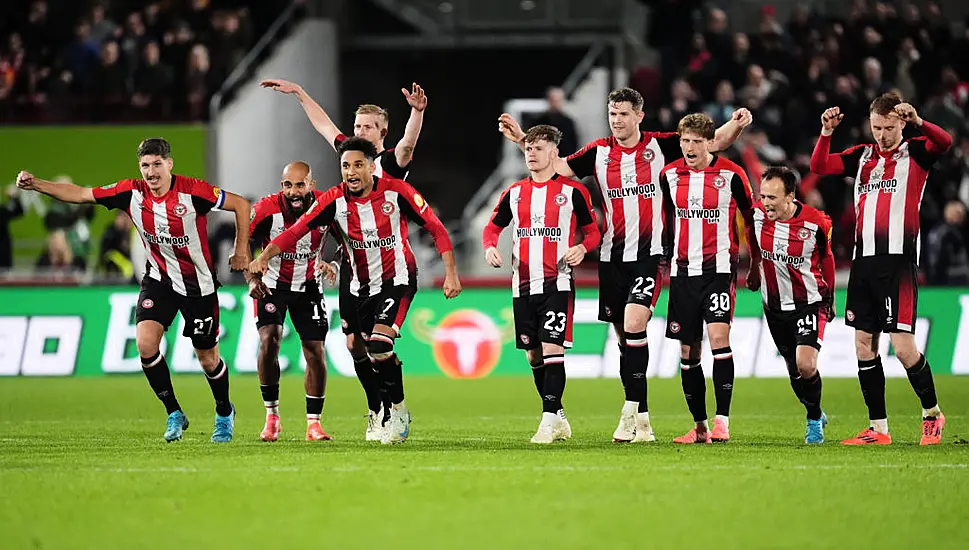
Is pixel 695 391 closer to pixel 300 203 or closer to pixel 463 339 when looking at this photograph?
pixel 300 203

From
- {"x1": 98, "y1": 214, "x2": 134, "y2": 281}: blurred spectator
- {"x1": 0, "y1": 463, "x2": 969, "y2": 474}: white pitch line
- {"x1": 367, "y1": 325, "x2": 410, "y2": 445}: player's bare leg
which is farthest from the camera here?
{"x1": 98, "y1": 214, "x2": 134, "y2": 281}: blurred spectator

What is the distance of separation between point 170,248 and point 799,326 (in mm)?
4347

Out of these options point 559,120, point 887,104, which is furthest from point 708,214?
point 559,120

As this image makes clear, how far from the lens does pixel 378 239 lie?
9727 mm

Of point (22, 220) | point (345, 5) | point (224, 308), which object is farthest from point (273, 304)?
point (345, 5)

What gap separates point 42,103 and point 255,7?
4.22m

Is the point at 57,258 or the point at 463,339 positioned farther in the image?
the point at 57,258

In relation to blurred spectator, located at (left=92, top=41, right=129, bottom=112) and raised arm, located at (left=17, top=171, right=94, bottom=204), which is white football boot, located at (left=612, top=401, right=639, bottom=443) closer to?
raised arm, located at (left=17, top=171, right=94, bottom=204)

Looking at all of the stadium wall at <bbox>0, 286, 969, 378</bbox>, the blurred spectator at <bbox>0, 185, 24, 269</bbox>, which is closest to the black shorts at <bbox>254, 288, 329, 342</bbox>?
the stadium wall at <bbox>0, 286, 969, 378</bbox>

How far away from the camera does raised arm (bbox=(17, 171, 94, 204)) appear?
30.8 feet

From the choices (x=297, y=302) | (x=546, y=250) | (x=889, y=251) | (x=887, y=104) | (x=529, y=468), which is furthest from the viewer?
(x=297, y=302)

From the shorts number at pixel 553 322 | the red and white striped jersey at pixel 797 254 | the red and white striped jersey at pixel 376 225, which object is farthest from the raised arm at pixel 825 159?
the red and white striped jersey at pixel 376 225

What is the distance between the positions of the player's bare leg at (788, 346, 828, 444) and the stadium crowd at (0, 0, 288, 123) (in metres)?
14.6

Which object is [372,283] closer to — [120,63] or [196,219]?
[196,219]
